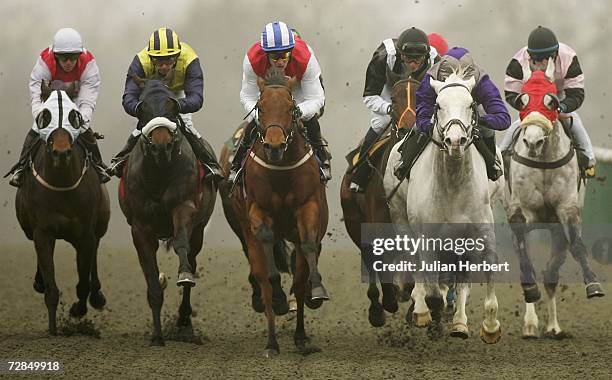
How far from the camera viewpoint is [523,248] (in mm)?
11891

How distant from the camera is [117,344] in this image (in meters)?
11.2

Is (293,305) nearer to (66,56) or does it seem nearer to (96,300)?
(96,300)

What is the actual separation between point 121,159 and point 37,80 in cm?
102

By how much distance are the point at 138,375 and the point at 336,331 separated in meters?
3.32

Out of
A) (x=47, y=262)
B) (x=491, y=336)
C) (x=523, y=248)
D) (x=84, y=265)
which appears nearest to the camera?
(x=491, y=336)

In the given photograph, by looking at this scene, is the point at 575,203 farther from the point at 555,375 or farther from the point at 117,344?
the point at 117,344

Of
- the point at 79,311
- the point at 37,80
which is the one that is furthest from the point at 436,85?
the point at 79,311

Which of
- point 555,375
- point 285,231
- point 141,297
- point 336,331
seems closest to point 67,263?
point 141,297

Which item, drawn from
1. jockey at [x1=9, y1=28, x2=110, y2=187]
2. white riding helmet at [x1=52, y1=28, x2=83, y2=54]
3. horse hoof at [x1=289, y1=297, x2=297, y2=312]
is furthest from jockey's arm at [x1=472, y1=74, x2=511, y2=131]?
white riding helmet at [x1=52, y1=28, x2=83, y2=54]

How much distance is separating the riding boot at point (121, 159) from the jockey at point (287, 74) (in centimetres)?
91

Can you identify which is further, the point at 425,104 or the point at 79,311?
the point at 79,311

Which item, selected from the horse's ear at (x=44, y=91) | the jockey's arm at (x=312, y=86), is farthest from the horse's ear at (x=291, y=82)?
the horse's ear at (x=44, y=91)

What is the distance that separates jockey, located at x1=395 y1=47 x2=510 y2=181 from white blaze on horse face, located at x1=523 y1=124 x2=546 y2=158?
76 centimetres

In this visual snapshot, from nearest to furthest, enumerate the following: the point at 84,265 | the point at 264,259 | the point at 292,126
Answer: the point at 292,126 → the point at 264,259 → the point at 84,265
